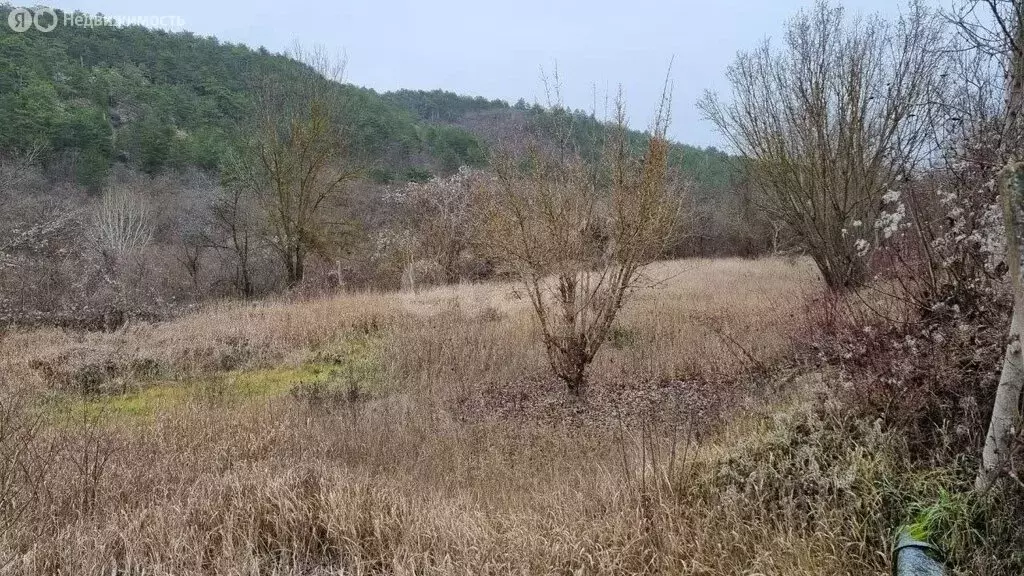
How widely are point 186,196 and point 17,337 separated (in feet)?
59.3

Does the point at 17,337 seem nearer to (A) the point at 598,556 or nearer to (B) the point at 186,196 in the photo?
(A) the point at 598,556

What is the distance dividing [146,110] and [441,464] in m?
37.4

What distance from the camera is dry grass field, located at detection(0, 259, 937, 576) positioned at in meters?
2.56

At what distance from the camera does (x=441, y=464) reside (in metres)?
4.16

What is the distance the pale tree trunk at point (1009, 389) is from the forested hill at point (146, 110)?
62.3 feet

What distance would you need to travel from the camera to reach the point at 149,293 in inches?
554

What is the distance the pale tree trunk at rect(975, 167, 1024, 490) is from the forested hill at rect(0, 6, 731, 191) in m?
19.0

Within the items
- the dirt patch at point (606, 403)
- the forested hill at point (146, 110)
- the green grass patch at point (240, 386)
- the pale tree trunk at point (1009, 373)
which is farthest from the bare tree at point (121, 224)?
the pale tree trunk at point (1009, 373)

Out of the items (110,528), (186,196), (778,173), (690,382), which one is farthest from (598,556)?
(186,196)

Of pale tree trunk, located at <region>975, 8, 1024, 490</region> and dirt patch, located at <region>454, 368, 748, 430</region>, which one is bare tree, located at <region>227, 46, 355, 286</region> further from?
pale tree trunk, located at <region>975, 8, 1024, 490</region>

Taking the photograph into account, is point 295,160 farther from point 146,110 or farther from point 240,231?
point 146,110

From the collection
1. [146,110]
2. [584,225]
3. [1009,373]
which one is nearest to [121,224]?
[146,110]

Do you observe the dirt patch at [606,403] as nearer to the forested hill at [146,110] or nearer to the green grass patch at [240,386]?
the green grass patch at [240,386]

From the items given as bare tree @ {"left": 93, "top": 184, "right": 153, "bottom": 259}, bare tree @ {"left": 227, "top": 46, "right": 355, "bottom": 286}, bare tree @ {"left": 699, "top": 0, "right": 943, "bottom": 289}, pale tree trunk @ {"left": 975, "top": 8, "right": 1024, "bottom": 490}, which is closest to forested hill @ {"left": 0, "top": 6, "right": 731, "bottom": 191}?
bare tree @ {"left": 227, "top": 46, "right": 355, "bottom": 286}
